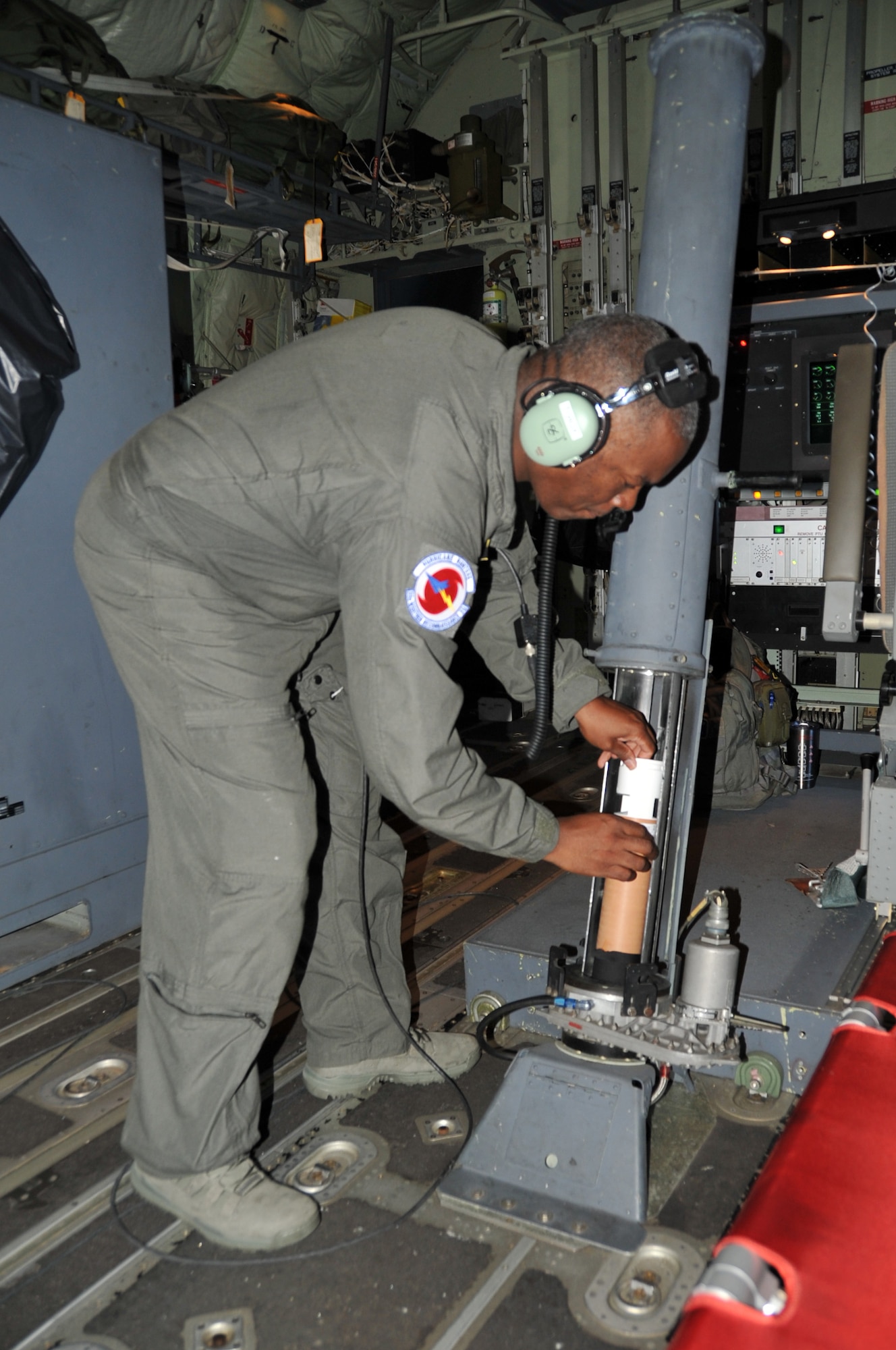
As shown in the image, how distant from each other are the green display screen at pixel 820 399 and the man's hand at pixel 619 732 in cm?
267

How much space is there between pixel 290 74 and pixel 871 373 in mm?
4975

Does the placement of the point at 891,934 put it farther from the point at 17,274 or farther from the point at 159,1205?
the point at 17,274

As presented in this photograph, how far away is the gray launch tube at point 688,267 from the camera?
5.55 feet

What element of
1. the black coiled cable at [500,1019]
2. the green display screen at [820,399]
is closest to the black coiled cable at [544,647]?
the black coiled cable at [500,1019]

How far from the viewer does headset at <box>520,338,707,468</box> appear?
4.37 ft

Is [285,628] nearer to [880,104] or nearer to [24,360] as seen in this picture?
[24,360]

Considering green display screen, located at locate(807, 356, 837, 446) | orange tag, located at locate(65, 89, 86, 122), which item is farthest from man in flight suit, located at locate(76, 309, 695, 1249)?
green display screen, located at locate(807, 356, 837, 446)

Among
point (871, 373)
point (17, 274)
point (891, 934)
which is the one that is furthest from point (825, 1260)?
point (17, 274)

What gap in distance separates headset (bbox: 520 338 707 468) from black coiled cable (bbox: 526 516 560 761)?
29 centimetres

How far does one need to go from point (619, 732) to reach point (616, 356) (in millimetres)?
663

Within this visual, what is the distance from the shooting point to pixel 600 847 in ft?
5.19

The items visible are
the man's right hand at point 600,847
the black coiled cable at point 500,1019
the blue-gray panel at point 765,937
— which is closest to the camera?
the man's right hand at point 600,847

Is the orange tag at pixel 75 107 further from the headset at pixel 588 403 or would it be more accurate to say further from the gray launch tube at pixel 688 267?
the headset at pixel 588 403

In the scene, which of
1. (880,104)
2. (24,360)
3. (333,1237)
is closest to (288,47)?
(880,104)
